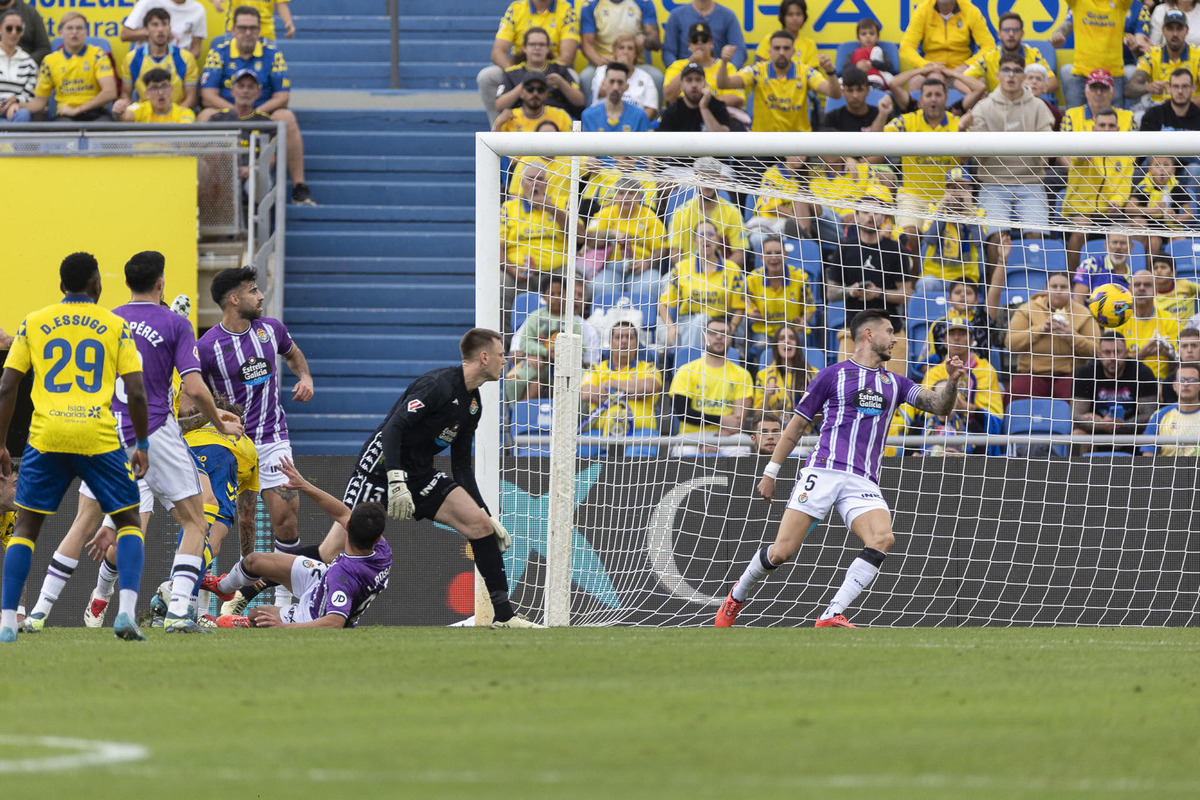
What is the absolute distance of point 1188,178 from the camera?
44.1 feet

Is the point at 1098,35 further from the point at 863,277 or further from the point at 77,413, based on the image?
the point at 77,413

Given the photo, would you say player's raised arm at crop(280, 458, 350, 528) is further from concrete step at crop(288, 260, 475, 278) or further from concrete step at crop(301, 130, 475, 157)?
concrete step at crop(301, 130, 475, 157)

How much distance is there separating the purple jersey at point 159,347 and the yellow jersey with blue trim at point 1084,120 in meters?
9.71

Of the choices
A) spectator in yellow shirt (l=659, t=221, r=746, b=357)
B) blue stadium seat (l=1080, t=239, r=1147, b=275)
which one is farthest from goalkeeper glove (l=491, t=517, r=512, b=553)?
blue stadium seat (l=1080, t=239, r=1147, b=275)

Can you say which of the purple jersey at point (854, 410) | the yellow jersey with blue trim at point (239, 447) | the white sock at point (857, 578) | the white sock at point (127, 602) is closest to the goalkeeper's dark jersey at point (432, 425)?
the yellow jersey with blue trim at point (239, 447)

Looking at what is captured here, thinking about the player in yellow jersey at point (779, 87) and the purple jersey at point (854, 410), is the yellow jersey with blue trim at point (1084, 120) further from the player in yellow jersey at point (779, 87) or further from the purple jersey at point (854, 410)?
the purple jersey at point (854, 410)

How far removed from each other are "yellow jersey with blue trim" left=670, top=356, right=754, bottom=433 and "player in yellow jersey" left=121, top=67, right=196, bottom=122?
6082 millimetres

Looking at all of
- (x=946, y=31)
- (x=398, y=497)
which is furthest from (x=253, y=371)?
(x=946, y=31)

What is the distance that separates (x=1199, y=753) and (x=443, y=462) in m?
9.24

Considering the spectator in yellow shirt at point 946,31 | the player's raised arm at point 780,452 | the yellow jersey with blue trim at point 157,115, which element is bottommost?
the player's raised arm at point 780,452

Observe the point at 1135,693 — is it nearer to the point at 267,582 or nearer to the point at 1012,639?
the point at 1012,639

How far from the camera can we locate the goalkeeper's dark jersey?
952 centimetres

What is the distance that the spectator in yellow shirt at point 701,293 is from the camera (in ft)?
42.5

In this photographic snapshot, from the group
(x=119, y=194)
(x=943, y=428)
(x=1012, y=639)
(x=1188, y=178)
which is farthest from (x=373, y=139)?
(x=1012, y=639)
